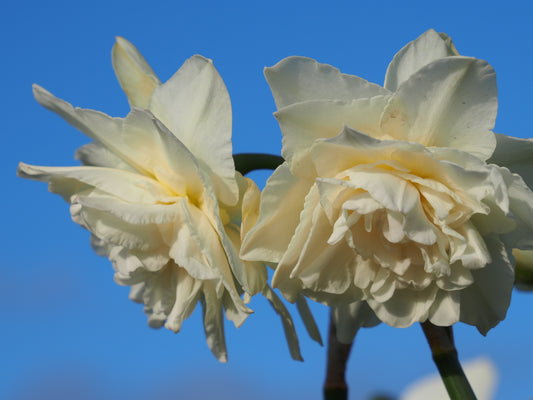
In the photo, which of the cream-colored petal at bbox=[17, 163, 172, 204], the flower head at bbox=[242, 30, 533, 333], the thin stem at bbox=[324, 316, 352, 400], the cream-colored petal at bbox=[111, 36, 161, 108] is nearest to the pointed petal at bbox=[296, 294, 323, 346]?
the thin stem at bbox=[324, 316, 352, 400]

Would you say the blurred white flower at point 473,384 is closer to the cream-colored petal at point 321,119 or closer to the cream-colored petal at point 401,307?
the cream-colored petal at point 401,307

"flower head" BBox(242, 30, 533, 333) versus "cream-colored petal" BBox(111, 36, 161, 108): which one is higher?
"cream-colored petal" BBox(111, 36, 161, 108)

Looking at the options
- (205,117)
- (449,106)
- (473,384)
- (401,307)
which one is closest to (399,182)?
(449,106)

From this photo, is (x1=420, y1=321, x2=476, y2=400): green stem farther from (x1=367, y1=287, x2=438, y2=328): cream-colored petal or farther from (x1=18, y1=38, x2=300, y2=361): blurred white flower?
(x1=18, y1=38, x2=300, y2=361): blurred white flower

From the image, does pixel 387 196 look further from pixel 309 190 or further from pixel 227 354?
pixel 227 354

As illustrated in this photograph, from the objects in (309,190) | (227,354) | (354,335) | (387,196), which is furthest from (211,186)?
(354,335)

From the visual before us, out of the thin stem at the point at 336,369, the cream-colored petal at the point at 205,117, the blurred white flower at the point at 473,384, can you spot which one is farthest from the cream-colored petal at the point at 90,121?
the blurred white flower at the point at 473,384
